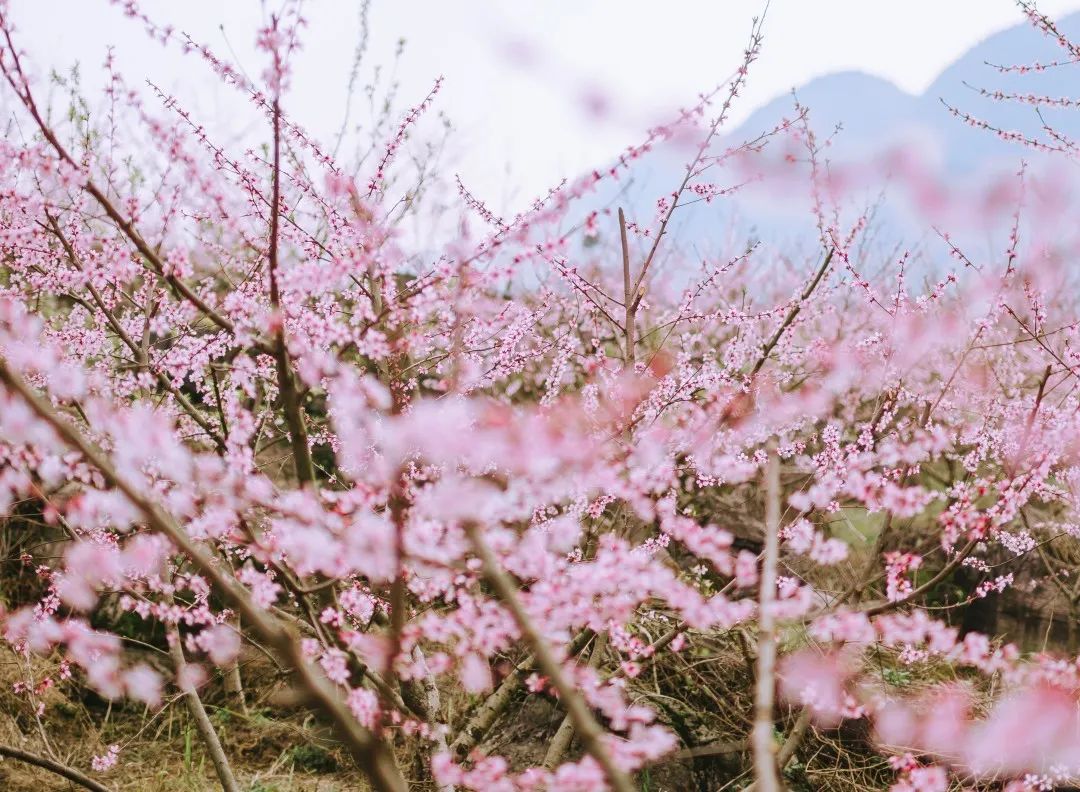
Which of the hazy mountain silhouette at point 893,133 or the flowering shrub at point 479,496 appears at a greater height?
the hazy mountain silhouette at point 893,133

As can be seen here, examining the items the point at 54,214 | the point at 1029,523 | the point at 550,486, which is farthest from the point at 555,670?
the point at 1029,523

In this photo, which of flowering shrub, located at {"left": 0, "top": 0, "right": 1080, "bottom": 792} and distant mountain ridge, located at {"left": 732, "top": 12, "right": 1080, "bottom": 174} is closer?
flowering shrub, located at {"left": 0, "top": 0, "right": 1080, "bottom": 792}

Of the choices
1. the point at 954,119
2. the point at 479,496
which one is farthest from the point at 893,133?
the point at 479,496

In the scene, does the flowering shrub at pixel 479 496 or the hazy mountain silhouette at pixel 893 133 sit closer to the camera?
the flowering shrub at pixel 479 496

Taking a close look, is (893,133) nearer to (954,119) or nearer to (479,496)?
(954,119)

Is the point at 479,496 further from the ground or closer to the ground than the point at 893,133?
closer to the ground

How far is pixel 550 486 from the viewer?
2674 mm

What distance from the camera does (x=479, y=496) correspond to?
215cm

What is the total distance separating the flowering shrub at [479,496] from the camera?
251 centimetres

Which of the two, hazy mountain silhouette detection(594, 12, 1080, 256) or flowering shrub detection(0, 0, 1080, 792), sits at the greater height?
hazy mountain silhouette detection(594, 12, 1080, 256)

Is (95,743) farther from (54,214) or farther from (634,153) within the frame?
(634,153)

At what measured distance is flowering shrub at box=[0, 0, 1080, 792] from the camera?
2.51 m

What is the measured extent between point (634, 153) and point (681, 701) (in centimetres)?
433

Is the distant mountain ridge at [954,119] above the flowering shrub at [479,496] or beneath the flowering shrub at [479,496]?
above
